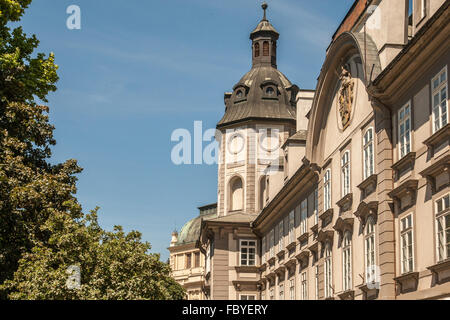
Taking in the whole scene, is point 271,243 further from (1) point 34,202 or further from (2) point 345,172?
(1) point 34,202

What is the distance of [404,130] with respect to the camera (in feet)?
69.6

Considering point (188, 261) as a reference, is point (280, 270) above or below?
below

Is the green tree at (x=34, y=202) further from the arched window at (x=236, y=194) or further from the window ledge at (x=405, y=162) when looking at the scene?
the arched window at (x=236, y=194)

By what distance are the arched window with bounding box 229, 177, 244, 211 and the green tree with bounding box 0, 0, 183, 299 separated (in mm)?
26903

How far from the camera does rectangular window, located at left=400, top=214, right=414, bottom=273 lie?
20.3 metres

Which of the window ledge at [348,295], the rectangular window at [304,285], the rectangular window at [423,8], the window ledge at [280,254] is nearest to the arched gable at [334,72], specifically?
the rectangular window at [423,8]

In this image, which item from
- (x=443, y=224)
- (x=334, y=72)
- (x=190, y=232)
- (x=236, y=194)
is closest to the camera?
(x=443, y=224)

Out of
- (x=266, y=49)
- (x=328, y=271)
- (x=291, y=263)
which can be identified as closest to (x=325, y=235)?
(x=328, y=271)

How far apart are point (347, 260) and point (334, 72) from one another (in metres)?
7.10

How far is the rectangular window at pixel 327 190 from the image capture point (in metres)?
29.9

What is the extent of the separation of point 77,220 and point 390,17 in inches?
584

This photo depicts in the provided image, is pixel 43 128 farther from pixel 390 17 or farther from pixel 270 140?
pixel 270 140
